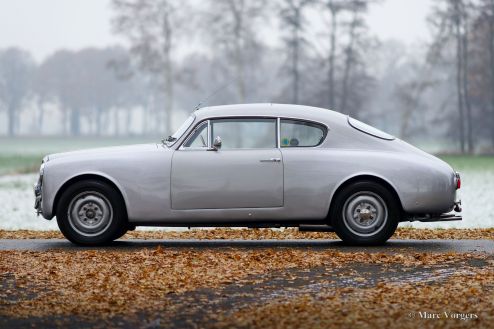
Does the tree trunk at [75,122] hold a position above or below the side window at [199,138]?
above

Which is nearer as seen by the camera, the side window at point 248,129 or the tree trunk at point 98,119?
the side window at point 248,129

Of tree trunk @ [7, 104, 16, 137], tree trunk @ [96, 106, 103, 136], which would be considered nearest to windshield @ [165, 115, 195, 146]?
tree trunk @ [7, 104, 16, 137]

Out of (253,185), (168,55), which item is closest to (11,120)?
(168,55)

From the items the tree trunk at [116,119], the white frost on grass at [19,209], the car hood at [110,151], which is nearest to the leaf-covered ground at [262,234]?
the car hood at [110,151]

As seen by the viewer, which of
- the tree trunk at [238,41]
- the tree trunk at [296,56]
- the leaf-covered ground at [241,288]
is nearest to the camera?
the leaf-covered ground at [241,288]

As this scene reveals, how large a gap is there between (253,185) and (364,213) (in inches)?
54.4

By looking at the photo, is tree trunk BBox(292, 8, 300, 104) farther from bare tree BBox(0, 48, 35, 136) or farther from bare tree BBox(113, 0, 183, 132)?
bare tree BBox(0, 48, 35, 136)

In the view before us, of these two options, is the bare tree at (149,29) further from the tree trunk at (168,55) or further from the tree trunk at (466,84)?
the tree trunk at (466,84)

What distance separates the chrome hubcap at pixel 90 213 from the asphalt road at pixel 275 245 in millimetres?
258

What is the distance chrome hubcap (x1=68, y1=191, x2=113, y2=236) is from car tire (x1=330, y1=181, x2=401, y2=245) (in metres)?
2.77

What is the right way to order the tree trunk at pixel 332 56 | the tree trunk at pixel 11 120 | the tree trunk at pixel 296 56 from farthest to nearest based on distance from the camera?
the tree trunk at pixel 11 120
the tree trunk at pixel 296 56
the tree trunk at pixel 332 56

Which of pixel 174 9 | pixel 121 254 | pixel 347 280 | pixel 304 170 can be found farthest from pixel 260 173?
pixel 174 9

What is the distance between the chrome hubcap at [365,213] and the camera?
10.9 metres

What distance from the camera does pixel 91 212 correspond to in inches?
440
